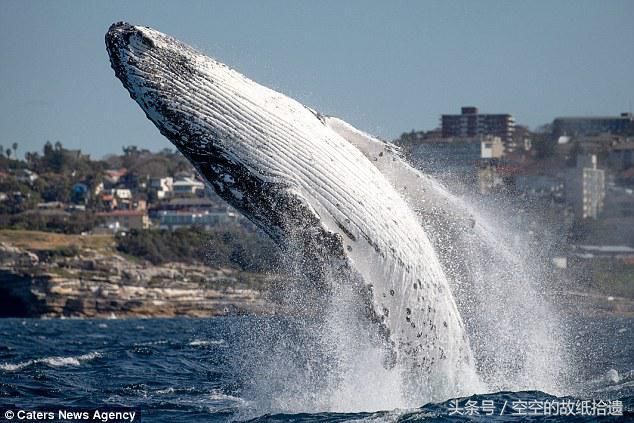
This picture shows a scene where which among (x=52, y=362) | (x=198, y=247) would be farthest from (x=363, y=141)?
(x=198, y=247)

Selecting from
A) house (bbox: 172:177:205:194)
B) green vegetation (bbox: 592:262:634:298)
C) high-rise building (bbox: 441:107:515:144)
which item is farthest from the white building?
house (bbox: 172:177:205:194)

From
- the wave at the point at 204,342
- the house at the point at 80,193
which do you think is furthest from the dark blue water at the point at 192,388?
the house at the point at 80,193

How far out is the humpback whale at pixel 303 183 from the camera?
36.8ft

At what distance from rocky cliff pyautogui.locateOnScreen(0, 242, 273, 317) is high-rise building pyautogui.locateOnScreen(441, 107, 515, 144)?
48.9 meters

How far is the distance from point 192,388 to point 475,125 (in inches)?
4226

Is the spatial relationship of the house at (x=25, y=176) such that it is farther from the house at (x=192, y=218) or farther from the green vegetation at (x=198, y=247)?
the green vegetation at (x=198, y=247)

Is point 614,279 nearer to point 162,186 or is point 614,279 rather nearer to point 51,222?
point 51,222

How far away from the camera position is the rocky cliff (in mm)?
70188

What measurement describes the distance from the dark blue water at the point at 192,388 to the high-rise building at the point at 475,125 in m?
92.7

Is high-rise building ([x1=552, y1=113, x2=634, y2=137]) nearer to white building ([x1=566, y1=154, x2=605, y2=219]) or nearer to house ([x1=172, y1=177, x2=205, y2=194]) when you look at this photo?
white building ([x1=566, y1=154, x2=605, y2=219])

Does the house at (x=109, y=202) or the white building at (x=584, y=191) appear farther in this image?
the house at (x=109, y=202)

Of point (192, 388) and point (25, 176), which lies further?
point (25, 176)

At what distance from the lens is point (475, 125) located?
122 m

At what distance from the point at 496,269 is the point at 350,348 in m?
3.78
